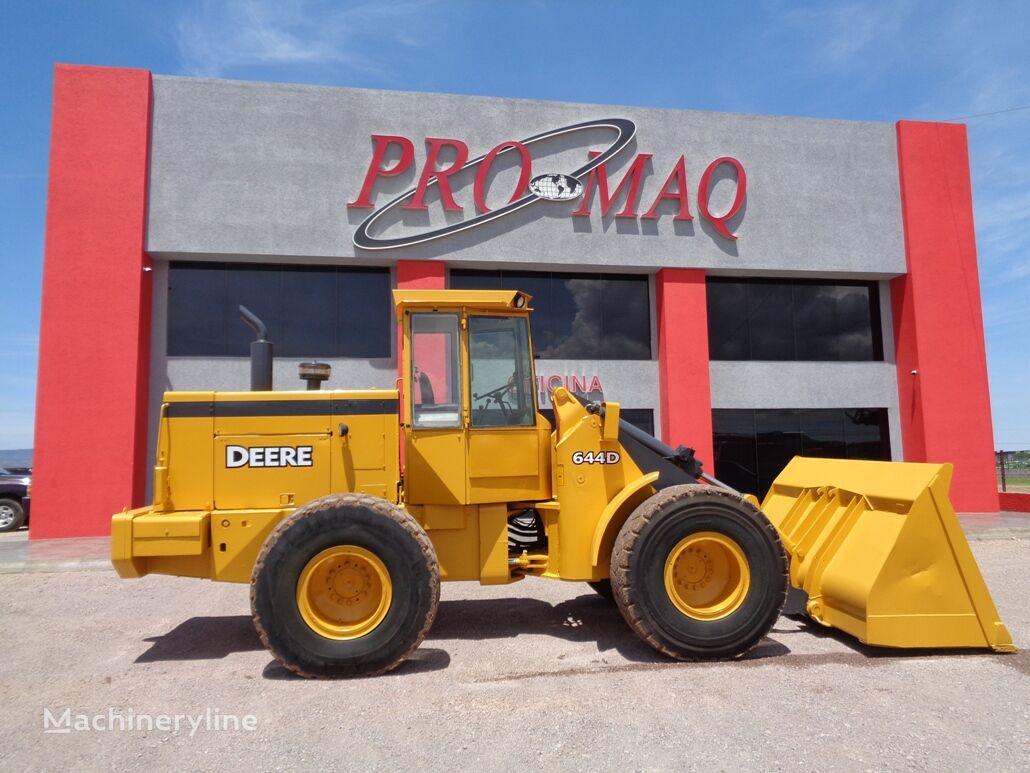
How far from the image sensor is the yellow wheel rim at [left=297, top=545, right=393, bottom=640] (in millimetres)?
4734

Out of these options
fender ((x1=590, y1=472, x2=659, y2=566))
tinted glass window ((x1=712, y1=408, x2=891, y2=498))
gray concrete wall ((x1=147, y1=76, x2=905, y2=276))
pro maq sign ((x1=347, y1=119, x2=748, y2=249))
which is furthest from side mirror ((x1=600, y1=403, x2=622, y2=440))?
tinted glass window ((x1=712, y1=408, x2=891, y2=498))

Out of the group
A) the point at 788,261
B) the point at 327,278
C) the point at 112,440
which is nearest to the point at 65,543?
the point at 112,440

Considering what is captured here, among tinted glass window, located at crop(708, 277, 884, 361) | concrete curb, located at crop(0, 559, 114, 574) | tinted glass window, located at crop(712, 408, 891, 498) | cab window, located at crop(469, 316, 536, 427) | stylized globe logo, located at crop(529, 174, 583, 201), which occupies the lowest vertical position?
concrete curb, located at crop(0, 559, 114, 574)

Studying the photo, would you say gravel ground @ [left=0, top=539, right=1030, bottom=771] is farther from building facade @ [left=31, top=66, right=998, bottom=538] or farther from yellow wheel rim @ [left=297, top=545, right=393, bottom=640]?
building facade @ [left=31, top=66, right=998, bottom=538]

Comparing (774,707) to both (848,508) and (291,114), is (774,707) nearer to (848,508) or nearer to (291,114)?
(848,508)

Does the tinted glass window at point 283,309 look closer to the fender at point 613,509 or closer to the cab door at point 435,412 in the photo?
the cab door at point 435,412

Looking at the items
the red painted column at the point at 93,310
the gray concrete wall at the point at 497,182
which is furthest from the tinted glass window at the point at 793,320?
the red painted column at the point at 93,310

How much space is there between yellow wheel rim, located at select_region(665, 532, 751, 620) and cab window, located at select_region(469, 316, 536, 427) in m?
1.59

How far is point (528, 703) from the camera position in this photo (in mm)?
4156

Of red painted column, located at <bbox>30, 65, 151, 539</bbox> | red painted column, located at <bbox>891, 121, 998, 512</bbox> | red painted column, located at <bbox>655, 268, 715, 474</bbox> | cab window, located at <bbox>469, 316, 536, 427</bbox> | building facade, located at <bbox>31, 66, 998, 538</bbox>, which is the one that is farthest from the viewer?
red painted column, located at <bbox>891, 121, 998, 512</bbox>

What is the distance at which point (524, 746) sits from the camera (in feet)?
11.7

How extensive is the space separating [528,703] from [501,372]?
8.20 ft

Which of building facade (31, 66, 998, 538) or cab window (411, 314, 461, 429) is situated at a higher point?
building facade (31, 66, 998, 538)

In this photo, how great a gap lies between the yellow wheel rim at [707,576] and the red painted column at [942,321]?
12022 millimetres
